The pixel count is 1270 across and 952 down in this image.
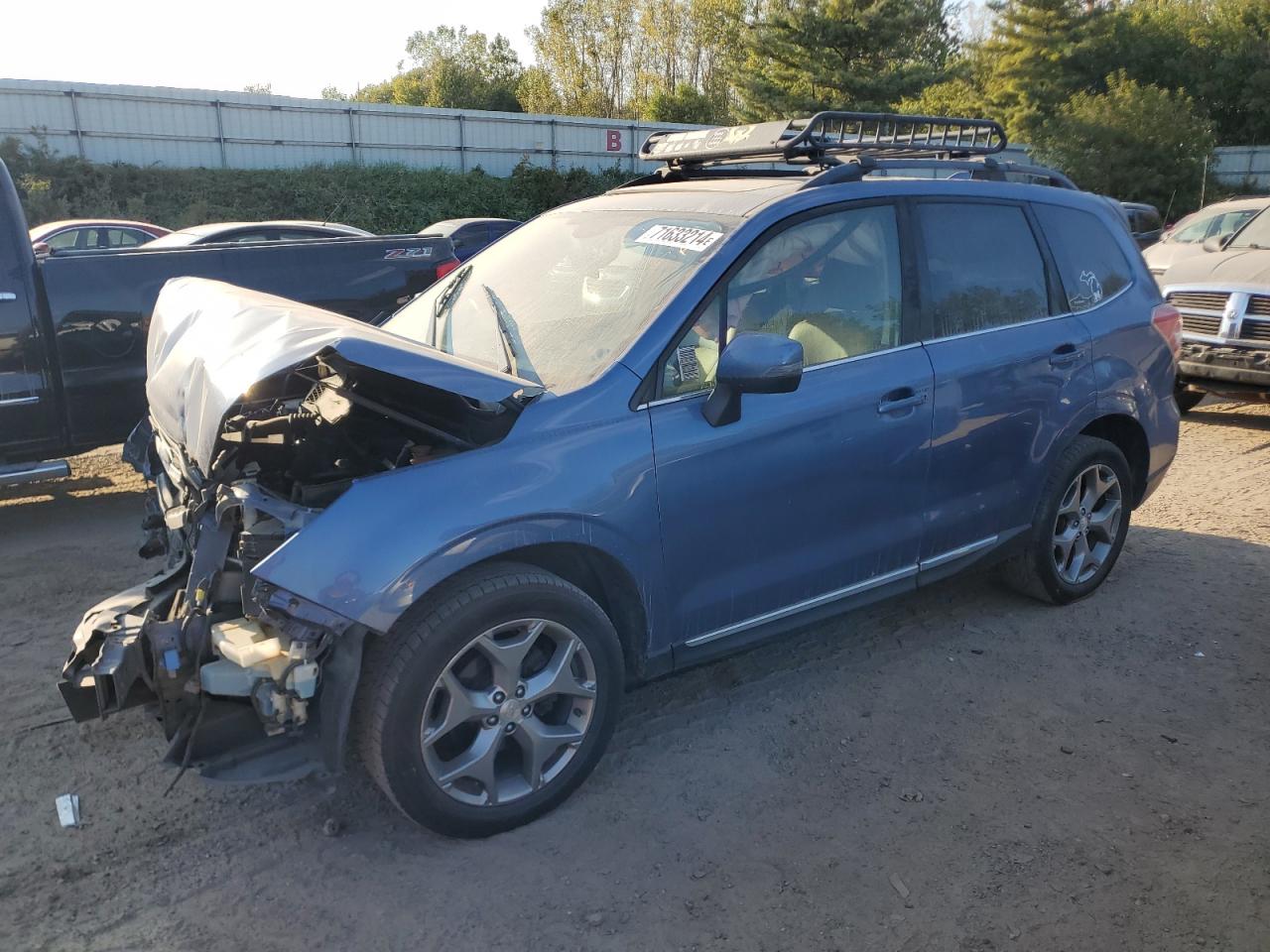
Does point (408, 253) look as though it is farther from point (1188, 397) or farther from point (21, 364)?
point (1188, 397)

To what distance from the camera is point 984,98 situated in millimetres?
38625

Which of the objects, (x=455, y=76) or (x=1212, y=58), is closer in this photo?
(x=1212, y=58)

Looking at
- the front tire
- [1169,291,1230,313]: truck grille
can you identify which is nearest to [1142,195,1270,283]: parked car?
[1169,291,1230,313]: truck grille

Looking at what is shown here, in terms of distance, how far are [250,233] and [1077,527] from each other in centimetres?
887

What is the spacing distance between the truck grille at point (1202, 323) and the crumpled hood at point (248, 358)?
7489 millimetres

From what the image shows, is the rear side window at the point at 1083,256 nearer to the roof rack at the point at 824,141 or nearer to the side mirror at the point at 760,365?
the roof rack at the point at 824,141

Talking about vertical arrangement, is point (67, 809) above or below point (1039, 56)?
below

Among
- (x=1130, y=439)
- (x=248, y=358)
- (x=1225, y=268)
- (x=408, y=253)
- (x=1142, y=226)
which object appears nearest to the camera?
(x=248, y=358)

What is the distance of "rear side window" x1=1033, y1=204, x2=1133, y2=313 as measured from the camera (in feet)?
15.1

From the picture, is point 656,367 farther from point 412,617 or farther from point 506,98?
point 506,98

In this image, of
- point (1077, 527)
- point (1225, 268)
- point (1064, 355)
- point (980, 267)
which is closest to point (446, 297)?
point (980, 267)

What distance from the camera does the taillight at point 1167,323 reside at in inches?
193

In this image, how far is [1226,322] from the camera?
27.5ft

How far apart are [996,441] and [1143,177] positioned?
31.8 meters
